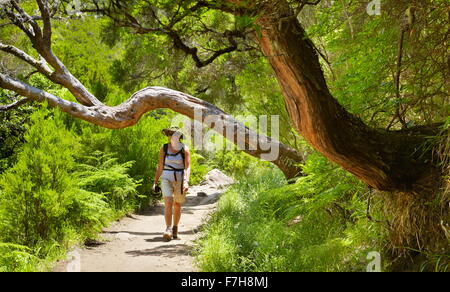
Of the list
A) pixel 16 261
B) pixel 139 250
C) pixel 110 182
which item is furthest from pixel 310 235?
pixel 110 182

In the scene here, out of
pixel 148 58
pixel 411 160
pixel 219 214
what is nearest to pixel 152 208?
pixel 219 214

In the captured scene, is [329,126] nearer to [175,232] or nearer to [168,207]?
[168,207]

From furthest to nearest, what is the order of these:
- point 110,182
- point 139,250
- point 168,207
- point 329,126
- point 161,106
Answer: point 110,182 → point 161,106 → point 168,207 → point 139,250 → point 329,126

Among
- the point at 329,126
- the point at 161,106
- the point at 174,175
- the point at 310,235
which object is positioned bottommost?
the point at 310,235

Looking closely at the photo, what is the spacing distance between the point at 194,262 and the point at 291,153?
14.1ft

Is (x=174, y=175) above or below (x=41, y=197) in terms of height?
above

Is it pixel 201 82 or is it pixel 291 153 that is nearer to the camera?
pixel 291 153

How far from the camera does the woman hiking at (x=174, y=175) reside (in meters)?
8.27

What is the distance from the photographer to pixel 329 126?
410 cm

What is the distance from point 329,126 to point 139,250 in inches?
183

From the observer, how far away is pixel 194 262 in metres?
6.64

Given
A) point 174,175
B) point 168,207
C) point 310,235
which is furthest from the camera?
point 168,207

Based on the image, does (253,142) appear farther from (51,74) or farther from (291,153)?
(51,74)

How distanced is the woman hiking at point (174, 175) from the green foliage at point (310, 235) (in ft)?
2.45
